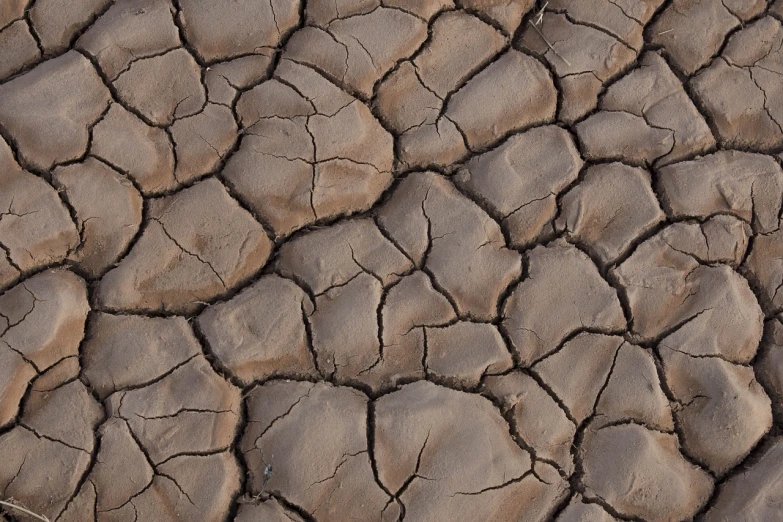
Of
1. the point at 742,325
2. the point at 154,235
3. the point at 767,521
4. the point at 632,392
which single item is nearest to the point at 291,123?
the point at 154,235

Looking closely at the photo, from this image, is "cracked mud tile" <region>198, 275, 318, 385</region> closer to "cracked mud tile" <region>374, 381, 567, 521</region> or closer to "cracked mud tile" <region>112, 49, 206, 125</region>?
"cracked mud tile" <region>374, 381, 567, 521</region>

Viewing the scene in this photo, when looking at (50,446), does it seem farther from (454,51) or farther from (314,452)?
(454,51)

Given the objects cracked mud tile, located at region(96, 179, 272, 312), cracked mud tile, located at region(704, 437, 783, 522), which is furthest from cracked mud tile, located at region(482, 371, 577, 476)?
cracked mud tile, located at region(96, 179, 272, 312)

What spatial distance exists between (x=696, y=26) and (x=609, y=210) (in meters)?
0.84

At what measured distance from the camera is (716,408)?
220cm

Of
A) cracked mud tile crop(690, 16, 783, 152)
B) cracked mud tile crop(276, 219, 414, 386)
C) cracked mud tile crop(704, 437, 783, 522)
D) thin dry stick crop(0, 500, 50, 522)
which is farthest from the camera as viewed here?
cracked mud tile crop(690, 16, 783, 152)

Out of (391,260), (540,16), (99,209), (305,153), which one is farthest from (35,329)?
(540,16)

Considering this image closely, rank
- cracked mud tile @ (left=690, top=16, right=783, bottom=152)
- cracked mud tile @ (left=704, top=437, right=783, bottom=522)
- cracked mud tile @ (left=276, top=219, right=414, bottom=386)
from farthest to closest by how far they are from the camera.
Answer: cracked mud tile @ (left=690, top=16, right=783, bottom=152)
cracked mud tile @ (left=276, top=219, right=414, bottom=386)
cracked mud tile @ (left=704, top=437, right=783, bottom=522)

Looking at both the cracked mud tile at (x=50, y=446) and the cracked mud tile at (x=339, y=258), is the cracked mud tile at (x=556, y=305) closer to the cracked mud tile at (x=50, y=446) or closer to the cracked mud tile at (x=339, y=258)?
the cracked mud tile at (x=339, y=258)

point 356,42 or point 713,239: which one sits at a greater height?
point 356,42

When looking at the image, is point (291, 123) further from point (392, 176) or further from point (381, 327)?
point (381, 327)

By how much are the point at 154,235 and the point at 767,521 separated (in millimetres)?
2046

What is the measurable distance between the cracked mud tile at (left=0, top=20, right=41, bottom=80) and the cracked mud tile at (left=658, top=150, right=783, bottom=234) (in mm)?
2199

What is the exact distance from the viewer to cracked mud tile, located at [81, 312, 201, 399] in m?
2.16
